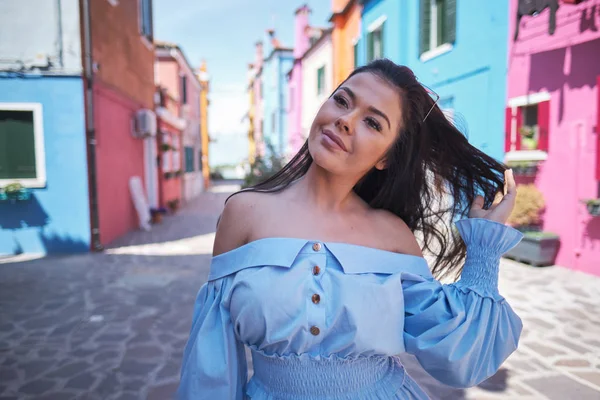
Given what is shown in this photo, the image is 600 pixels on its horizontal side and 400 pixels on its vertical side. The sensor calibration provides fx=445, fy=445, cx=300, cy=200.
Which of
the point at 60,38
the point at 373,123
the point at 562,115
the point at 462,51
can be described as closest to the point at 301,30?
the point at 462,51

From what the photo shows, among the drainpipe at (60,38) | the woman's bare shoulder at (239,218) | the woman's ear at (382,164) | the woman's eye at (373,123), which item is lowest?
the woman's bare shoulder at (239,218)

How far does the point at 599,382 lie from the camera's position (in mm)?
3330

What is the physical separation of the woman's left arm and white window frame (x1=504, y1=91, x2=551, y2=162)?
6.26 metres

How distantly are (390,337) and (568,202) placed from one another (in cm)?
634

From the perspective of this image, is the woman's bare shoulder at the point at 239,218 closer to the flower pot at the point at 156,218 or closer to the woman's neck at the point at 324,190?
the woman's neck at the point at 324,190

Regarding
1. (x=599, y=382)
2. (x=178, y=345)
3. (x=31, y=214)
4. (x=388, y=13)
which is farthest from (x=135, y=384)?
(x=388, y=13)

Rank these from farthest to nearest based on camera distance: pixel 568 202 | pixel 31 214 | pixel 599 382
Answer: pixel 31 214 < pixel 568 202 < pixel 599 382

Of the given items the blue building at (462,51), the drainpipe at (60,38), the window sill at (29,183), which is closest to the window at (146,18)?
the drainpipe at (60,38)

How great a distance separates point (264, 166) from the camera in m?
11.1

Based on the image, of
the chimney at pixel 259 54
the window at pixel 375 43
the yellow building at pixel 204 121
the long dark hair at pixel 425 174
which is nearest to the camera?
the long dark hair at pixel 425 174

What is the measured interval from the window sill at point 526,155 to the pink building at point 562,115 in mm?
13

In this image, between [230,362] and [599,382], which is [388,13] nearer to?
[599,382]

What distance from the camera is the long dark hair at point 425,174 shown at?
4.88ft

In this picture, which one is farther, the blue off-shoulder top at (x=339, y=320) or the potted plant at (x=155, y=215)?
the potted plant at (x=155, y=215)
